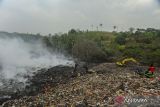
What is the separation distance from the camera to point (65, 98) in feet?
Result: 76.8

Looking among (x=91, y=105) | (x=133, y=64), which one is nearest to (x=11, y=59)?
(x=133, y=64)

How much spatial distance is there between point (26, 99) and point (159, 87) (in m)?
9.27

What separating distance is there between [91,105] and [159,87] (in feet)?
21.8

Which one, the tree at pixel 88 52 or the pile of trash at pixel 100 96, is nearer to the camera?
the pile of trash at pixel 100 96

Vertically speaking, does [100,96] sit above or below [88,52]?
above

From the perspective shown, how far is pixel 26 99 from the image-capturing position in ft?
80.0

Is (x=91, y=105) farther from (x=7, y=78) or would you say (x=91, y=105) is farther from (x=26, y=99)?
(x=7, y=78)

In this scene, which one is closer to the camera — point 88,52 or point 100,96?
point 100,96

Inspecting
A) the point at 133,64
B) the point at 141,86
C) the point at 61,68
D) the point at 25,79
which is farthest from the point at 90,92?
the point at 133,64

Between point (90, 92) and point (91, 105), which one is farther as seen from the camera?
point (90, 92)

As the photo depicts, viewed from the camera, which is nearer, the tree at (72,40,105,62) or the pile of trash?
the pile of trash

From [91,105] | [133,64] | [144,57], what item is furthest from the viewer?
[144,57]

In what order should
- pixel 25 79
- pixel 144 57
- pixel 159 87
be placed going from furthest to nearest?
1. pixel 144 57
2. pixel 25 79
3. pixel 159 87

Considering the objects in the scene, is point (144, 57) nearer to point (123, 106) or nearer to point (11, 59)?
point (11, 59)
